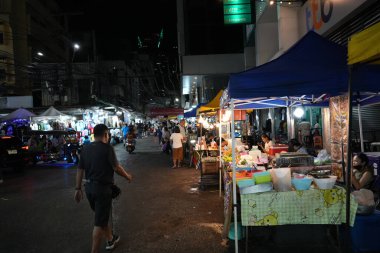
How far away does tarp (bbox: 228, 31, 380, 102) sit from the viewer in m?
4.86

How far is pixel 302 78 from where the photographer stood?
16.2 feet

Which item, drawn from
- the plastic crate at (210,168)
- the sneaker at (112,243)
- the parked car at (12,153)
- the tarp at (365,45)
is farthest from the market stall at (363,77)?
the parked car at (12,153)

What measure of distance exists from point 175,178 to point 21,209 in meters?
5.25

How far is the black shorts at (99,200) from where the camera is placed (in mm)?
4809

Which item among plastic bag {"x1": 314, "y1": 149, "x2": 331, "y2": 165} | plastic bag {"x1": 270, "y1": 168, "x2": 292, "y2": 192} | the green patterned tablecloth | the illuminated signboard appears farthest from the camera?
the illuminated signboard

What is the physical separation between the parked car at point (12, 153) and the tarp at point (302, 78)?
1405cm

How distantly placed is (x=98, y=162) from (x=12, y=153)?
12924 millimetres

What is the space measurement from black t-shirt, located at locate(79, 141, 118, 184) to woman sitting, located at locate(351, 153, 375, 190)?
4.00 meters

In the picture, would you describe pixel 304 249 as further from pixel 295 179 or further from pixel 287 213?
pixel 295 179

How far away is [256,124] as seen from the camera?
942 inches

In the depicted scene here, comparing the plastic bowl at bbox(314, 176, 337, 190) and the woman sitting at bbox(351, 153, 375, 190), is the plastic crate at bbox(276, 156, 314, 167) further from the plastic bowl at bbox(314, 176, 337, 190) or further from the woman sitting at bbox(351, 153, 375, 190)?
the plastic bowl at bbox(314, 176, 337, 190)

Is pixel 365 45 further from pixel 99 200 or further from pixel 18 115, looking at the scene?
pixel 18 115

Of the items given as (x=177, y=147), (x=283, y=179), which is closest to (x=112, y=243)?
(x=283, y=179)

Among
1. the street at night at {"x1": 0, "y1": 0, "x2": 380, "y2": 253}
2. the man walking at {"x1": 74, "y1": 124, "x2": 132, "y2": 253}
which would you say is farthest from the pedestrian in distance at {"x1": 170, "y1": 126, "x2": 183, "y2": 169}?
the man walking at {"x1": 74, "y1": 124, "x2": 132, "y2": 253}
